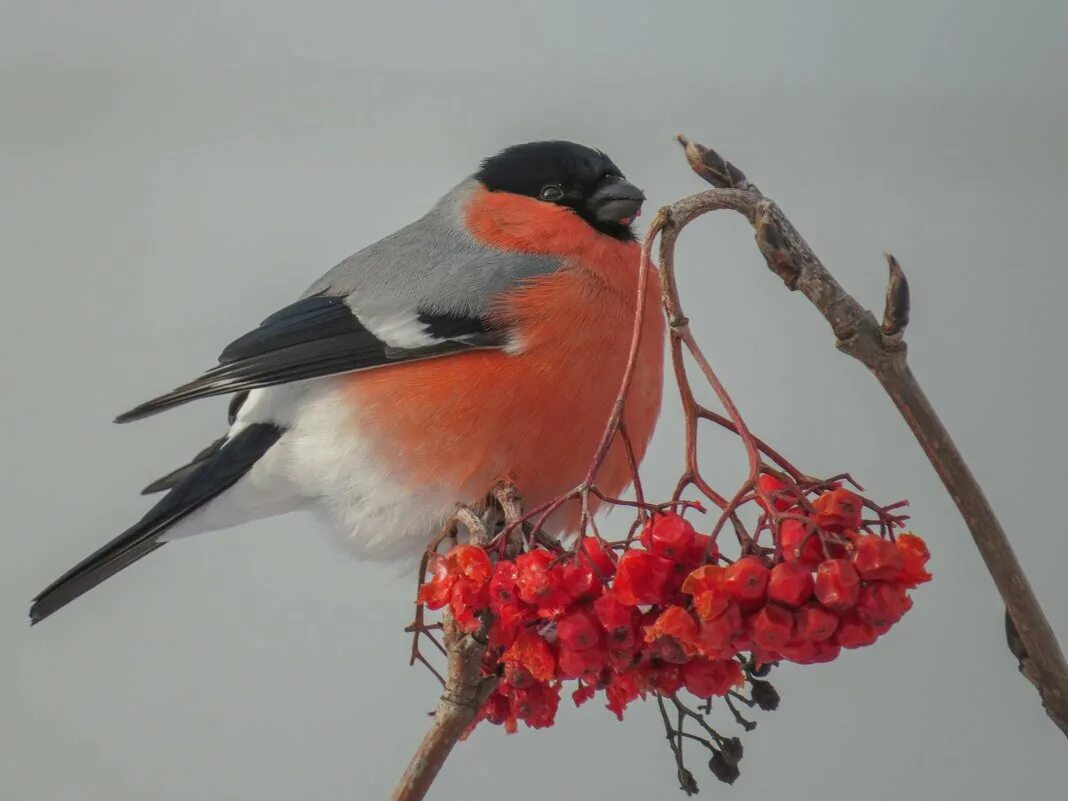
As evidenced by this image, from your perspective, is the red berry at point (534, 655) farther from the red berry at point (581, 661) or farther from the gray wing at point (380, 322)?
the gray wing at point (380, 322)

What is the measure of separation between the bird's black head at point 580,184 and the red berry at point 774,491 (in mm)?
400

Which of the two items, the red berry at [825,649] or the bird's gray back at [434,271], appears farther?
the bird's gray back at [434,271]

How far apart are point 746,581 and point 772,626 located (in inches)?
0.9

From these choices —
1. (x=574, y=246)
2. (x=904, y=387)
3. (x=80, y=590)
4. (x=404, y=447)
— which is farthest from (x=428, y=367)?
(x=904, y=387)

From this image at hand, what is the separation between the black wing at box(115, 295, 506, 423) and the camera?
88 centimetres

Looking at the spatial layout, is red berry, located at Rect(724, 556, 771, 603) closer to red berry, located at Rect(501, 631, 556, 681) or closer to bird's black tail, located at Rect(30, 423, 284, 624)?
red berry, located at Rect(501, 631, 556, 681)

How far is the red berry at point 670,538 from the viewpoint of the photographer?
1.81ft

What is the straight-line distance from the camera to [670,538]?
0.55m

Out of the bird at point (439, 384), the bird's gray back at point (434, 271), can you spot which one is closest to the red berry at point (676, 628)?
the bird at point (439, 384)

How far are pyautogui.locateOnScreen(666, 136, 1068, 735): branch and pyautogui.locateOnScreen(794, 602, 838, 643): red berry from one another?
0.08 m

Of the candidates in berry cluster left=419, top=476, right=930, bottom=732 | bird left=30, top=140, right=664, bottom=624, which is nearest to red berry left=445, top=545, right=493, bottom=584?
berry cluster left=419, top=476, right=930, bottom=732

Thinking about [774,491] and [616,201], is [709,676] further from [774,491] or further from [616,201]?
[616,201]

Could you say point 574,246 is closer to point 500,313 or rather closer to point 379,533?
point 500,313

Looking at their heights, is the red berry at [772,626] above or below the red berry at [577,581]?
below
